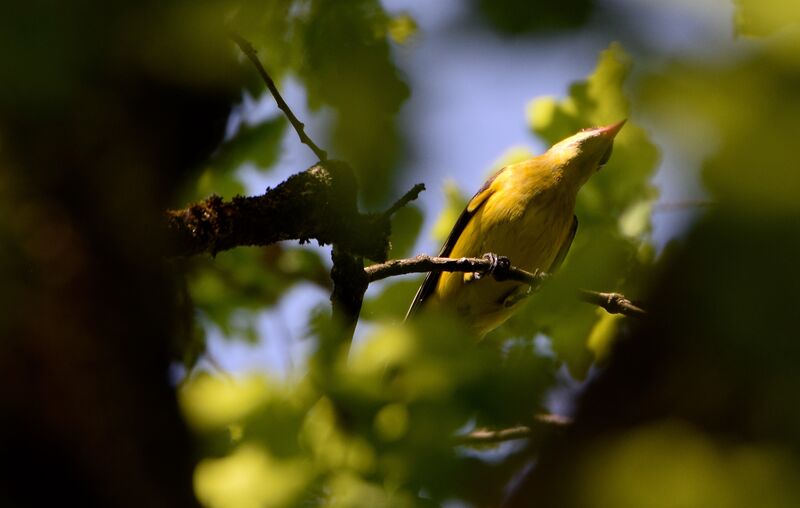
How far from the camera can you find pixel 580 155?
557 cm

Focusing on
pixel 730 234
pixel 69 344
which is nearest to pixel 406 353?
pixel 69 344

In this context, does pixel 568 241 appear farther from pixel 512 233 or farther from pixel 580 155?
pixel 580 155

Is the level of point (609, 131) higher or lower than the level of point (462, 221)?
lower

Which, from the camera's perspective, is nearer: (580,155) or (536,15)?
(536,15)

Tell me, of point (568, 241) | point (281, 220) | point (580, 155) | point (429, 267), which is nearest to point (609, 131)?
point (580, 155)

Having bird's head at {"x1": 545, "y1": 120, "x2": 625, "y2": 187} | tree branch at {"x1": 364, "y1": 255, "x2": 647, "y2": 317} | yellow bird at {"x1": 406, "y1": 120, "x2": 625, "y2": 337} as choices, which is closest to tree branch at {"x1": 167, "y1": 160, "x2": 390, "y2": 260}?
tree branch at {"x1": 364, "y1": 255, "x2": 647, "y2": 317}

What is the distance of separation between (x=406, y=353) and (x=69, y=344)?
633 mm

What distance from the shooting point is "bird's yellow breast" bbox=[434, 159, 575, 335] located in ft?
18.4

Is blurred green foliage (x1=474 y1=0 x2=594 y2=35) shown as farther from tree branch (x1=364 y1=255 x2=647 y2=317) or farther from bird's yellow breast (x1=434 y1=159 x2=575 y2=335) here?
bird's yellow breast (x1=434 y1=159 x2=575 y2=335)

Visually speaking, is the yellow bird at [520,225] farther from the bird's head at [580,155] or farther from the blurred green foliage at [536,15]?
the blurred green foliage at [536,15]

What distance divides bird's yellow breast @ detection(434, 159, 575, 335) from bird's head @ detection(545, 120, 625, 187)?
95 mm

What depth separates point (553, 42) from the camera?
102cm

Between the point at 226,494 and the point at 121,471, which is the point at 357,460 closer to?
the point at 226,494

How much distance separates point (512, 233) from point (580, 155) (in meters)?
0.65
